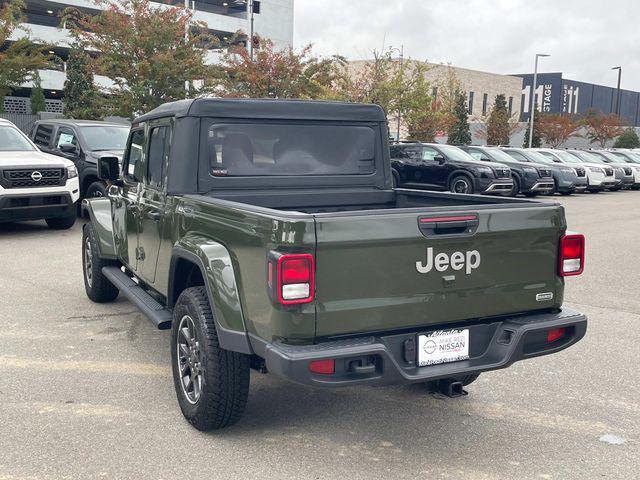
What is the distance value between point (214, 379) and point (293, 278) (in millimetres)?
884

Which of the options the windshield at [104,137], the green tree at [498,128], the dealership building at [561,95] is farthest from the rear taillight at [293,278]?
the dealership building at [561,95]

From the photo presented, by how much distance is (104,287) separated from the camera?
6922 mm

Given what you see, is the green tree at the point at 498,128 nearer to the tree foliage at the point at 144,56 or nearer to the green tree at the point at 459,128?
the green tree at the point at 459,128

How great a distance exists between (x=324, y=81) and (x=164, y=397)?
980 inches

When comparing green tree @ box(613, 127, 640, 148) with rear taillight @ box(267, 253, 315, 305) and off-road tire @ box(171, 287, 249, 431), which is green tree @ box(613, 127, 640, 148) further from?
rear taillight @ box(267, 253, 315, 305)

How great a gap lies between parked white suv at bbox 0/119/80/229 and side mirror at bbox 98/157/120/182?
17.3 feet

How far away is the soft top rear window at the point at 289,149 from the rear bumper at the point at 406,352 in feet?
5.32

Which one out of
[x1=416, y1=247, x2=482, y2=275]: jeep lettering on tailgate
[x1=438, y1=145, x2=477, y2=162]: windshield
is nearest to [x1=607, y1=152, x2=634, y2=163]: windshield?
[x1=438, y1=145, x2=477, y2=162]: windshield

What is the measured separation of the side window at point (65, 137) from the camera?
43.7ft

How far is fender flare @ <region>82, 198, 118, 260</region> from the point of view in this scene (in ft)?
20.9

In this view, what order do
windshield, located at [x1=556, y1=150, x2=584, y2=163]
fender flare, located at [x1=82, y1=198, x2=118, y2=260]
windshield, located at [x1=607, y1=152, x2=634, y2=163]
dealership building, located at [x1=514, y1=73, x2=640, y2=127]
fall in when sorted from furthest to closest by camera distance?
dealership building, located at [x1=514, y1=73, x2=640, y2=127] < windshield, located at [x1=607, y1=152, x2=634, y2=163] < windshield, located at [x1=556, y1=150, x2=584, y2=163] < fender flare, located at [x1=82, y1=198, x2=118, y2=260]

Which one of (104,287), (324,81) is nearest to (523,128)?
(324,81)

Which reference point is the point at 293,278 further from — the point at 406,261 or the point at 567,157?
the point at 567,157

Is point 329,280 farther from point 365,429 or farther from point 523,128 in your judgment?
point 523,128
